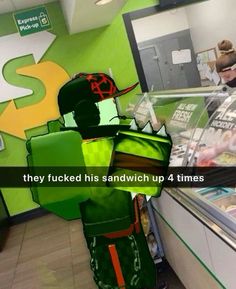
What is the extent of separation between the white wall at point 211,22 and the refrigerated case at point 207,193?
383 centimetres

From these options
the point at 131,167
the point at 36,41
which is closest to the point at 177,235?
the point at 131,167

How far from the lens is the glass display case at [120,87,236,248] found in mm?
1632

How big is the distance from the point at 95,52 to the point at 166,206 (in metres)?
3.35

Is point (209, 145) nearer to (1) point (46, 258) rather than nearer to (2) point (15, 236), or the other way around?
(1) point (46, 258)

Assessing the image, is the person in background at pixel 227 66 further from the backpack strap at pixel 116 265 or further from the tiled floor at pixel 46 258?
the tiled floor at pixel 46 258

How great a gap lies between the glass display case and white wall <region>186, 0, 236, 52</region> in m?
3.81

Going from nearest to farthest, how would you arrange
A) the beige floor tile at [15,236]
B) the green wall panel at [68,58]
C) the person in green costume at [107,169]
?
the person in green costume at [107,169] < the beige floor tile at [15,236] < the green wall panel at [68,58]

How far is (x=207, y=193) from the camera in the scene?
1.85m

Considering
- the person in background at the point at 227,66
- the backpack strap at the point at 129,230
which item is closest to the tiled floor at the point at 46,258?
the backpack strap at the point at 129,230

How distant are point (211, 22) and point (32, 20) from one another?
3402 millimetres

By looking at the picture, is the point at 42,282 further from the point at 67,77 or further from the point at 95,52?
the point at 95,52

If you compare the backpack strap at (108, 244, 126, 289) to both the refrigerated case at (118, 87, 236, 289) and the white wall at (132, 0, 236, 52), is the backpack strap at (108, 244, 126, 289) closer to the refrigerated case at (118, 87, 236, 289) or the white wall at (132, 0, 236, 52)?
the refrigerated case at (118, 87, 236, 289)

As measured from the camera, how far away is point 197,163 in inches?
78.4

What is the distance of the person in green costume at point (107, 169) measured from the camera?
1.35 meters
